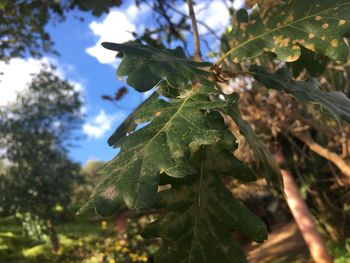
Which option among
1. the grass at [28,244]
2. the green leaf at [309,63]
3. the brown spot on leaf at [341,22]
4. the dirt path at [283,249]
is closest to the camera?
the brown spot on leaf at [341,22]

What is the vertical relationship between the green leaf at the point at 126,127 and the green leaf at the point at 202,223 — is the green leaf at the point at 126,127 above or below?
above

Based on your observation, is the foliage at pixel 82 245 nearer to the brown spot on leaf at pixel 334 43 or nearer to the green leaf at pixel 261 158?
the green leaf at pixel 261 158

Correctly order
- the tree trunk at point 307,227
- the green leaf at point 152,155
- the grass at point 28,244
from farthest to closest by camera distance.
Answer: the grass at point 28,244, the tree trunk at point 307,227, the green leaf at point 152,155

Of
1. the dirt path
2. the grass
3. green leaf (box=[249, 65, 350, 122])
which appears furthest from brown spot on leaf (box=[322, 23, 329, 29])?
the grass

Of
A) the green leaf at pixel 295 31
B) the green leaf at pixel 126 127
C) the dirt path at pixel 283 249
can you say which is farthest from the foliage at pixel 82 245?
the green leaf at pixel 295 31

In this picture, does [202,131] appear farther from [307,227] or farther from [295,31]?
[307,227]

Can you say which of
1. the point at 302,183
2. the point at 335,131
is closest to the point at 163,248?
the point at 335,131

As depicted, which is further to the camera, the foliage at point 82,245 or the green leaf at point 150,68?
the foliage at point 82,245

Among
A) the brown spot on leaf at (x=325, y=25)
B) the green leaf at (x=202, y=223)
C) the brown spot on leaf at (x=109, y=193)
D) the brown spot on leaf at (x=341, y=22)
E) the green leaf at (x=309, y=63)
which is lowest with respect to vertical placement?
the green leaf at (x=202, y=223)
